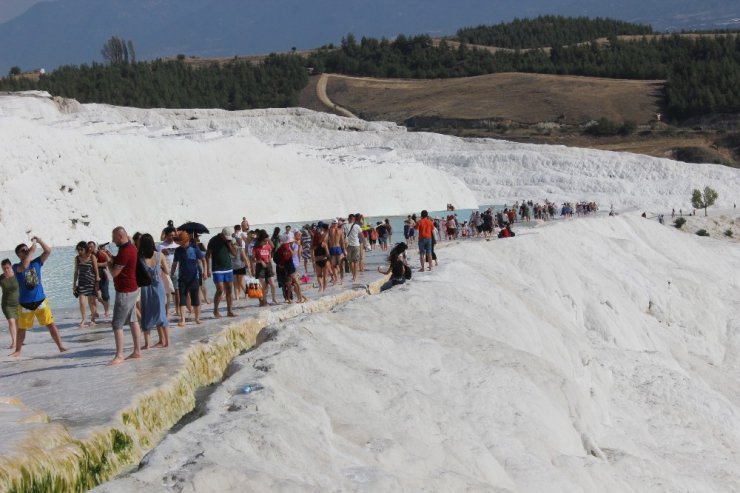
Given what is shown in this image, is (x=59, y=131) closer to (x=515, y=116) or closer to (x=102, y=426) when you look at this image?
(x=102, y=426)

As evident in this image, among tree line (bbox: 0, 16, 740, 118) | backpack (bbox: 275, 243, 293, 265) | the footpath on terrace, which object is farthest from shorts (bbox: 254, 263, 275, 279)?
tree line (bbox: 0, 16, 740, 118)

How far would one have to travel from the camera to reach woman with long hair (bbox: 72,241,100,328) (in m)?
14.5

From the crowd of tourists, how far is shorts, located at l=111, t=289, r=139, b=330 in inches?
0.4

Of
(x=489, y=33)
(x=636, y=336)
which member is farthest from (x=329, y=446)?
(x=489, y=33)

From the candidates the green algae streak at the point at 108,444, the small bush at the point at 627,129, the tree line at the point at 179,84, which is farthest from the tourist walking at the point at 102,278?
the small bush at the point at 627,129

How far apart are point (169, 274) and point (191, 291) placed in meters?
0.39

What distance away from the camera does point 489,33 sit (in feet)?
527

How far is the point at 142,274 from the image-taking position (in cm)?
1095

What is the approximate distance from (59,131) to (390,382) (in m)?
26.2

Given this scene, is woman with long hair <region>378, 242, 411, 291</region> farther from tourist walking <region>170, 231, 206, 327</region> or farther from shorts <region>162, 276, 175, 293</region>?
shorts <region>162, 276, 175, 293</region>

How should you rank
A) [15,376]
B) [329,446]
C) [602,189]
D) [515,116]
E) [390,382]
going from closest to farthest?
[329,446], [390,382], [15,376], [602,189], [515,116]

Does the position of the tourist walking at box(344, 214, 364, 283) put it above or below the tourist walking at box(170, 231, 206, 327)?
below

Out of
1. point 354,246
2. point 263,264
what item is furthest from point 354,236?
point 263,264

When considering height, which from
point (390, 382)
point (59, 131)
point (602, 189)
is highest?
point (59, 131)
